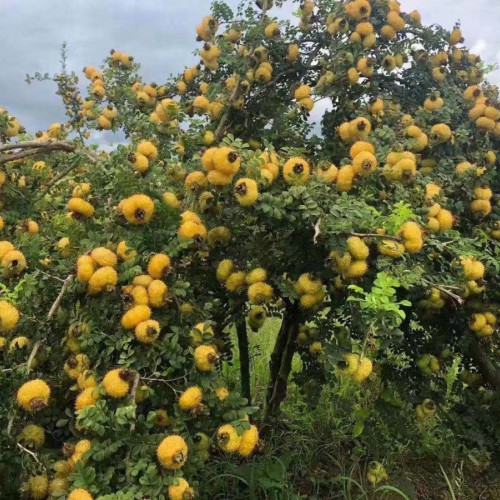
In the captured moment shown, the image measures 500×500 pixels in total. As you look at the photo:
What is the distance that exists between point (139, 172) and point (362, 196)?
0.78m

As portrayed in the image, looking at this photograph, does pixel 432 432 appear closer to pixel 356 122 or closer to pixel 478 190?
pixel 478 190

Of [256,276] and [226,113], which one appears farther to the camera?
[226,113]

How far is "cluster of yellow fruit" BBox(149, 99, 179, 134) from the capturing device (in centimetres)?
272

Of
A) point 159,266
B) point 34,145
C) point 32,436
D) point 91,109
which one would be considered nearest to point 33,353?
point 32,436

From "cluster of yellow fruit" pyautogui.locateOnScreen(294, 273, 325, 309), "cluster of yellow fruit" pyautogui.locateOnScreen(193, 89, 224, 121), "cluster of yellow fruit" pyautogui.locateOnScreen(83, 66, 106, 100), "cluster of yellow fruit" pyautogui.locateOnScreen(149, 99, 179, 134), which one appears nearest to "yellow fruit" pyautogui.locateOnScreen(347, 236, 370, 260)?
"cluster of yellow fruit" pyautogui.locateOnScreen(294, 273, 325, 309)

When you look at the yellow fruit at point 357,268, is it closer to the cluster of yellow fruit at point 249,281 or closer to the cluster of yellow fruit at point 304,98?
the cluster of yellow fruit at point 249,281

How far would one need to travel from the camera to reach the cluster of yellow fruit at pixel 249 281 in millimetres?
2207

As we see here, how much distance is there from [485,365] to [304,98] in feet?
5.21

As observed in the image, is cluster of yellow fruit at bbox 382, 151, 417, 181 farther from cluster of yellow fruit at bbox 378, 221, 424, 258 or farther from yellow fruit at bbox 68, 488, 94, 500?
yellow fruit at bbox 68, 488, 94, 500

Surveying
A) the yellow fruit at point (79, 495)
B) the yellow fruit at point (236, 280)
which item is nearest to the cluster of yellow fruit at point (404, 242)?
the yellow fruit at point (236, 280)

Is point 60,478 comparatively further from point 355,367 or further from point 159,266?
point 355,367

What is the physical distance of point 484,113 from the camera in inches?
120

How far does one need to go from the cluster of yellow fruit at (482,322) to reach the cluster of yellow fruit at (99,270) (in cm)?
162

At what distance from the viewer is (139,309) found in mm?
1814
